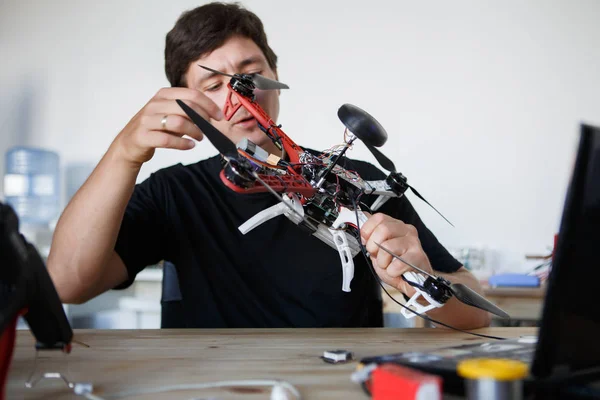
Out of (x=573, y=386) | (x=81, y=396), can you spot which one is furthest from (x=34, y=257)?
(x=573, y=386)

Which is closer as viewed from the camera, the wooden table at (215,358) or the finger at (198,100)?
the wooden table at (215,358)

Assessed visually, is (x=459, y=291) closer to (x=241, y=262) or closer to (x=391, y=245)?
(x=391, y=245)

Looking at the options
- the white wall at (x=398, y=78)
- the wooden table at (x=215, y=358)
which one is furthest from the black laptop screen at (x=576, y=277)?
the white wall at (x=398, y=78)

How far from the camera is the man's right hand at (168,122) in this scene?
80cm

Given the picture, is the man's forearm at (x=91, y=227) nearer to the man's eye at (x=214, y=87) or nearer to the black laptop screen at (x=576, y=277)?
A: the man's eye at (x=214, y=87)

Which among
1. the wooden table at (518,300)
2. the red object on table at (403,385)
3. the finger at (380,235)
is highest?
the finger at (380,235)

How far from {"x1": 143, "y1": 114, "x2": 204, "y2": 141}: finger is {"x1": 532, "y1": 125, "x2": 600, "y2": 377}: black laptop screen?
0.54 metres

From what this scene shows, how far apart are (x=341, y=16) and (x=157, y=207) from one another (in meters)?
1.84

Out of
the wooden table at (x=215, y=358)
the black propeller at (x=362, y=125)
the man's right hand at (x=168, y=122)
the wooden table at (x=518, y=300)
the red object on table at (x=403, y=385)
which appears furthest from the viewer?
the wooden table at (x=518, y=300)

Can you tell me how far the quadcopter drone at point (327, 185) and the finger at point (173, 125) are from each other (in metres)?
0.09

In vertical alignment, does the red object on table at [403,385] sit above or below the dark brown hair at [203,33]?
below

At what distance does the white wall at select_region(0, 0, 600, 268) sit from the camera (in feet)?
8.85

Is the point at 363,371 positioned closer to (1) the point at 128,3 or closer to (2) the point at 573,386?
(2) the point at 573,386

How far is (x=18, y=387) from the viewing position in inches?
22.5
